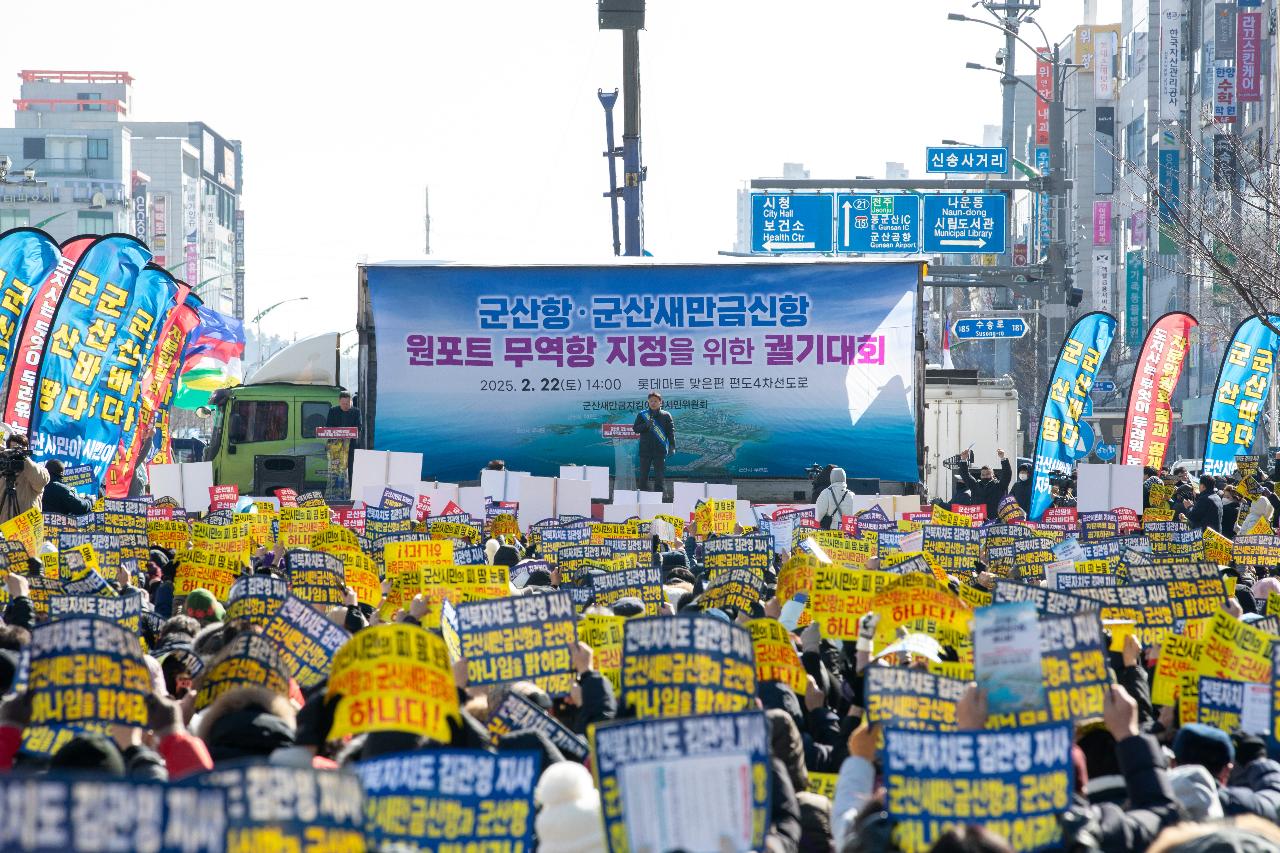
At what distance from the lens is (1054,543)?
13297 mm

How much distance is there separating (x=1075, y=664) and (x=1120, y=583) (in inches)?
127

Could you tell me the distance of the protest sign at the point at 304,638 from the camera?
22.2 feet

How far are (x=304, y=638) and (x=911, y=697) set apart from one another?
2.46 meters

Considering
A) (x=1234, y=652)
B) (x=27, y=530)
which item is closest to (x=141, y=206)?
(x=27, y=530)

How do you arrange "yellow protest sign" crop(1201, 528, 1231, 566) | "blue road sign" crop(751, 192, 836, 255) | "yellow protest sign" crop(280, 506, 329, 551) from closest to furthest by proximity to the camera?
"yellow protest sign" crop(1201, 528, 1231, 566), "yellow protest sign" crop(280, 506, 329, 551), "blue road sign" crop(751, 192, 836, 255)

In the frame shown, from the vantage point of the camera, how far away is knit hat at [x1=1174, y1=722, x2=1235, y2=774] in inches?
214

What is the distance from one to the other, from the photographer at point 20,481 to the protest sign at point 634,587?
6792mm

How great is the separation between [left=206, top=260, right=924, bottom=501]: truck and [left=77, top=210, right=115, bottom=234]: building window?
100 meters

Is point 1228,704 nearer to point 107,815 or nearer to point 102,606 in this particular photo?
point 107,815

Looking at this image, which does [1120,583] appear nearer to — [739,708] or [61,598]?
[739,708]

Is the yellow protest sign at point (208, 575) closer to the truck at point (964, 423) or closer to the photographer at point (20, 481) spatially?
the photographer at point (20, 481)

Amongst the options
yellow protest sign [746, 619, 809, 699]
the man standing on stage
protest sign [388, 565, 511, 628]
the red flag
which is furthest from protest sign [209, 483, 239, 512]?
yellow protest sign [746, 619, 809, 699]

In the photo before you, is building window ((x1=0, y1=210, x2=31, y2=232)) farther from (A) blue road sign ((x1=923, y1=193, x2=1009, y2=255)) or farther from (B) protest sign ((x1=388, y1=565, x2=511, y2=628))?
(B) protest sign ((x1=388, y1=565, x2=511, y2=628))

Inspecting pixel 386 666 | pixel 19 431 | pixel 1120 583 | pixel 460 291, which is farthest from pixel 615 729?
pixel 460 291
